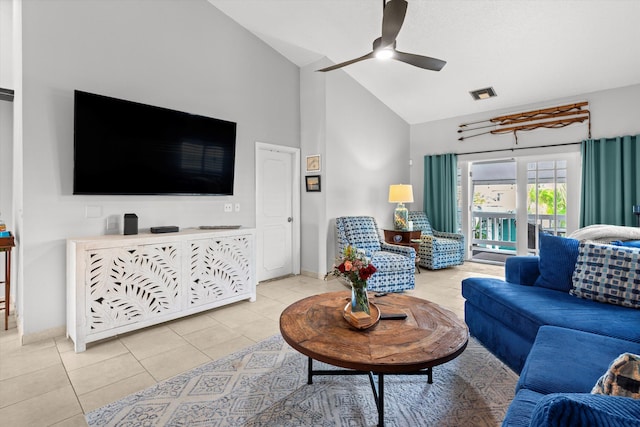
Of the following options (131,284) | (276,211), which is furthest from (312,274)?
(131,284)

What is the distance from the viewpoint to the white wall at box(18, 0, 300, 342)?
2.64 meters

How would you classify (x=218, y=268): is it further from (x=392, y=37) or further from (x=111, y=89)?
(x=392, y=37)

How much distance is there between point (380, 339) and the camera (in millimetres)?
1697

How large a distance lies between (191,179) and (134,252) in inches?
43.0

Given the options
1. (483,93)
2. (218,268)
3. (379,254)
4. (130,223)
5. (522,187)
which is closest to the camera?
(130,223)

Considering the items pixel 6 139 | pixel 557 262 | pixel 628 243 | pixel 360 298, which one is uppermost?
pixel 6 139

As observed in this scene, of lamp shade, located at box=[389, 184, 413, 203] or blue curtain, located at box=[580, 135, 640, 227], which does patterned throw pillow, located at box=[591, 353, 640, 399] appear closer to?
lamp shade, located at box=[389, 184, 413, 203]

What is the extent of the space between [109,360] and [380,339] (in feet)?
6.87

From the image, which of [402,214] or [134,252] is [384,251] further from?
[134,252]

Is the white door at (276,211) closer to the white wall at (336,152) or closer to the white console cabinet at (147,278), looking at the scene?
the white wall at (336,152)

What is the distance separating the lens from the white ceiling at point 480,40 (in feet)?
10.7

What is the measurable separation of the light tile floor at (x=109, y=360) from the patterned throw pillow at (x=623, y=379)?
2316 mm

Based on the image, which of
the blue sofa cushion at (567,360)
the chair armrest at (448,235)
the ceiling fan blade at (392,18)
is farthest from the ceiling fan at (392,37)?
the chair armrest at (448,235)

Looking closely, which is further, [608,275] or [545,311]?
[608,275]
